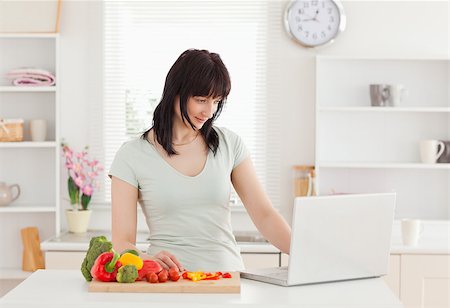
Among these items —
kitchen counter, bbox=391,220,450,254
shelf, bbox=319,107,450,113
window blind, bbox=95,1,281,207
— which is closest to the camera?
kitchen counter, bbox=391,220,450,254

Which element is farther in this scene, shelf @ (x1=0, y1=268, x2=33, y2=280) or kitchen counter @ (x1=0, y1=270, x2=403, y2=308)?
shelf @ (x1=0, y1=268, x2=33, y2=280)

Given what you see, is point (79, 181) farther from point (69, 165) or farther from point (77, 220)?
point (77, 220)

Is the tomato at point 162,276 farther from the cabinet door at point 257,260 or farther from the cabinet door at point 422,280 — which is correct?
the cabinet door at point 422,280

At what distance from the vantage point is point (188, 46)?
4324 millimetres

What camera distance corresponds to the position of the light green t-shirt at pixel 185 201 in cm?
246

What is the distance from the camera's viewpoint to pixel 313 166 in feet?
14.0

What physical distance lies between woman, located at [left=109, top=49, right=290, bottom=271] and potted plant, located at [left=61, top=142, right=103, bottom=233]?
5.42 feet

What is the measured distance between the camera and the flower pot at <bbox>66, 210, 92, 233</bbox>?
4.13 m

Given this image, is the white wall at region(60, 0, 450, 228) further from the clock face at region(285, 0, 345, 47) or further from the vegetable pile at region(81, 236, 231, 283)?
the vegetable pile at region(81, 236, 231, 283)

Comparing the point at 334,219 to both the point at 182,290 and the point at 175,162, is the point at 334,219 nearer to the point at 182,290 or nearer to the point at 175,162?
the point at 182,290

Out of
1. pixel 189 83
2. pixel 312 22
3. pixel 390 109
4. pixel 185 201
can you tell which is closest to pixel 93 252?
pixel 185 201

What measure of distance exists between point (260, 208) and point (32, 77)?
2080 millimetres

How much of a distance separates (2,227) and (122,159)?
2141mm

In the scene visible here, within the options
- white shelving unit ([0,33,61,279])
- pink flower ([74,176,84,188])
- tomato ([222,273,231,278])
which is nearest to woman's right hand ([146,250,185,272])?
tomato ([222,273,231,278])
